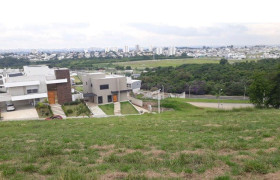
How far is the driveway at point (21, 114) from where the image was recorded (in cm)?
2625

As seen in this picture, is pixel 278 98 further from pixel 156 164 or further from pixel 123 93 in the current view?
pixel 156 164

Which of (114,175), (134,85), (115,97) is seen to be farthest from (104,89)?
(114,175)

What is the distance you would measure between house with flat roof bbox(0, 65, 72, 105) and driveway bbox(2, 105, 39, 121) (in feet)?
5.09

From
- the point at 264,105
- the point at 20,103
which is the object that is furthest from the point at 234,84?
the point at 20,103

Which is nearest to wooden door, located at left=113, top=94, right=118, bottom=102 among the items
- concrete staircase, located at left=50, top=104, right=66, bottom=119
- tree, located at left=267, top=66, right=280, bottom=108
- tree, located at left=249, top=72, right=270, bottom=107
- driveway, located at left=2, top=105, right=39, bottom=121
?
concrete staircase, located at left=50, top=104, right=66, bottom=119

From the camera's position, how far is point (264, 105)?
98.9 ft

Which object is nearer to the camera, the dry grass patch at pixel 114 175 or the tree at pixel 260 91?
the dry grass patch at pixel 114 175

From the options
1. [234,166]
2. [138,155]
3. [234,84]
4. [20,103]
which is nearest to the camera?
[234,166]

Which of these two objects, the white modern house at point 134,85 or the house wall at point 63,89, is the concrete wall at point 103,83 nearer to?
the house wall at point 63,89

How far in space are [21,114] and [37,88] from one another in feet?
19.7

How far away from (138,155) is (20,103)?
103ft

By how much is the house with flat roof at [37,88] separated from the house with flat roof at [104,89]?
13.6 ft

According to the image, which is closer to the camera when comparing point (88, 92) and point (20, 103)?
point (20, 103)

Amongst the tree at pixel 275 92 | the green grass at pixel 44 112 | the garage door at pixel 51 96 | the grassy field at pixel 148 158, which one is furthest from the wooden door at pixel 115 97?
the grassy field at pixel 148 158
